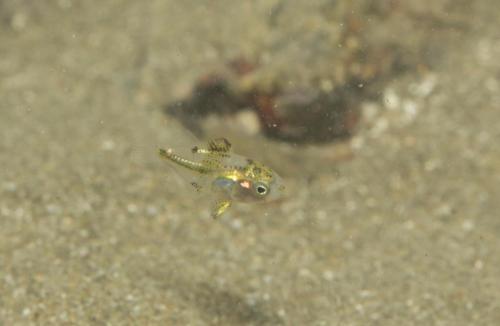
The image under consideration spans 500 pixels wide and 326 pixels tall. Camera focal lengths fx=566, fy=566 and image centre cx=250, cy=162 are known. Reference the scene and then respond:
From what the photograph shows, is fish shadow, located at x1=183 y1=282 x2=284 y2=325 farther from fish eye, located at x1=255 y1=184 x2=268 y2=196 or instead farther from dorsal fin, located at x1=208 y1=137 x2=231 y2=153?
dorsal fin, located at x1=208 y1=137 x2=231 y2=153

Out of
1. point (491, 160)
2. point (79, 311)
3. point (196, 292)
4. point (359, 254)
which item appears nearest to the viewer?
point (79, 311)

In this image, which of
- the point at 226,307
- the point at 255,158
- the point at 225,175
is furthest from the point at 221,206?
the point at 255,158

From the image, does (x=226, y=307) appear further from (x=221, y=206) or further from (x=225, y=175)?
(x=225, y=175)

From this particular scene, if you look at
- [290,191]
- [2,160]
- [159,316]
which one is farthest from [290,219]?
[2,160]

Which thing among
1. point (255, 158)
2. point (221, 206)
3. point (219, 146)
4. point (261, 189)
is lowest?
point (221, 206)

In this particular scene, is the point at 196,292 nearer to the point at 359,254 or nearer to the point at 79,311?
the point at 79,311

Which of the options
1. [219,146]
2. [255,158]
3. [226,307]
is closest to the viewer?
[219,146]

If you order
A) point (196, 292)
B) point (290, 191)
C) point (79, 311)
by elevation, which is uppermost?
point (290, 191)

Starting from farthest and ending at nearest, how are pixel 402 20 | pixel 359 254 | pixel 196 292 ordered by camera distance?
pixel 402 20, pixel 359 254, pixel 196 292
